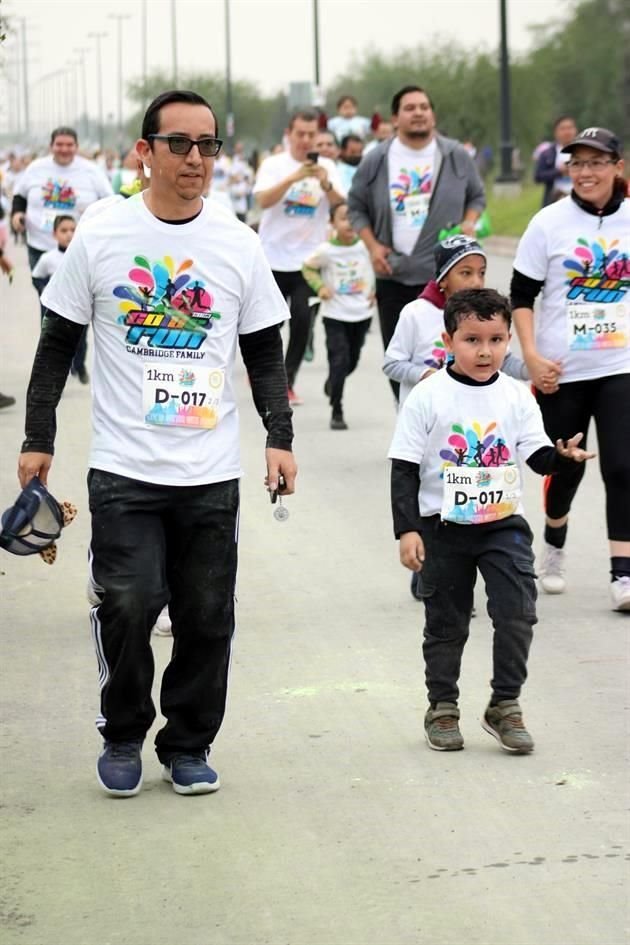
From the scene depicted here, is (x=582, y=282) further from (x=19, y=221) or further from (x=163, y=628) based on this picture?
(x=19, y=221)

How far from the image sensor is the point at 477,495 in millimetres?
6363

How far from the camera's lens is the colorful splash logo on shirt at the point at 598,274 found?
842 cm

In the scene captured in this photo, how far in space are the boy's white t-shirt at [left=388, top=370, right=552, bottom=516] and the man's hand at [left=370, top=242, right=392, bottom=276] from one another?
404cm

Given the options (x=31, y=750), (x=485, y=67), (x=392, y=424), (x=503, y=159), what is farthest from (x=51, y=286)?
(x=485, y=67)

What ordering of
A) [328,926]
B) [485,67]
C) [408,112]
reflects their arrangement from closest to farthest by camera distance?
[328,926] < [408,112] < [485,67]

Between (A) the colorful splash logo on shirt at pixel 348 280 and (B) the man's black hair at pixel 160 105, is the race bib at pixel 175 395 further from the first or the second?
(A) the colorful splash logo on shirt at pixel 348 280

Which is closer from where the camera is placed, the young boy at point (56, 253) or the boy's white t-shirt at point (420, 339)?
the boy's white t-shirt at point (420, 339)

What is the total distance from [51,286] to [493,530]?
161 cm

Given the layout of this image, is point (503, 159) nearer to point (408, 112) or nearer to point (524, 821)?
point (408, 112)

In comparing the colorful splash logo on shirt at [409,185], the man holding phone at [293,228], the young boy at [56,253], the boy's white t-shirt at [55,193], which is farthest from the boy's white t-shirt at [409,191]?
the boy's white t-shirt at [55,193]

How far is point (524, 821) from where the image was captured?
5.65 metres

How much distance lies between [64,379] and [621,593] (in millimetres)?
3272

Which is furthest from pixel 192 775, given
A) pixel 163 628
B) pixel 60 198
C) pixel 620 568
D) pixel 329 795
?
pixel 60 198

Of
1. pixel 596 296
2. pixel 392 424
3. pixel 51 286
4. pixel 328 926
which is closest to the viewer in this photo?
pixel 328 926
